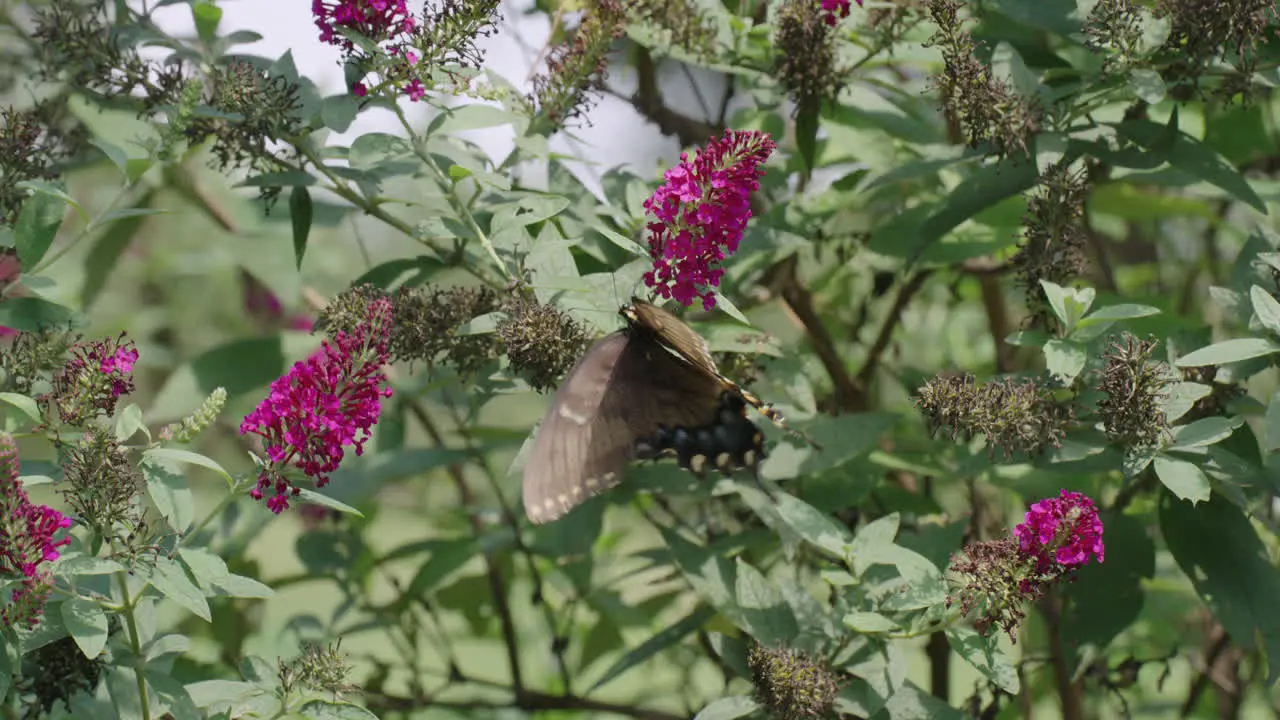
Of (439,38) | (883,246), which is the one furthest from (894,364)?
(439,38)

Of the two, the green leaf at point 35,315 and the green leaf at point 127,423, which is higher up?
the green leaf at point 35,315

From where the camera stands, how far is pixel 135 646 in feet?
3.82

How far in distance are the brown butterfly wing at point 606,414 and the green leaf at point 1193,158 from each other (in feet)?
1.90

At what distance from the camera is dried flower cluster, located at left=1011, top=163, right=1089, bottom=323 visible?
1260mm

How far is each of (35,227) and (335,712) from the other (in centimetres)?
61

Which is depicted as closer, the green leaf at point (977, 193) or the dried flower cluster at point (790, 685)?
the dried flower cluster at point (790, 685)

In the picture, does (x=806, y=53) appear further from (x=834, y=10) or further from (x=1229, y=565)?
(x=1229, y=565)

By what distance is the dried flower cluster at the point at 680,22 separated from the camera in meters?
1.43

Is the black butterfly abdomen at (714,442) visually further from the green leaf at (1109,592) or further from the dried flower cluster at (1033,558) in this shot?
the green leaf at (1109,592)

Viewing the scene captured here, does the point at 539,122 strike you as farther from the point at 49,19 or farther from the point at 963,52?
the point at 49,19

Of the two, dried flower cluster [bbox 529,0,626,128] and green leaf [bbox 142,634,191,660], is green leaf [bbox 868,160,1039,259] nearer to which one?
dried flower cluster [bbox 529,0,626,128]

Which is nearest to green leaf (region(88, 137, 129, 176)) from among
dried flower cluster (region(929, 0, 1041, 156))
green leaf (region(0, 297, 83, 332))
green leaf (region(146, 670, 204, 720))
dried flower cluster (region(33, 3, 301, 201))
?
dried flower cluster (region(33, 3, 301, 201))

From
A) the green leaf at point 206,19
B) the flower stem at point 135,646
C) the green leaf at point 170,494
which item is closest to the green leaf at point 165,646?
the flower stem at point 135,646

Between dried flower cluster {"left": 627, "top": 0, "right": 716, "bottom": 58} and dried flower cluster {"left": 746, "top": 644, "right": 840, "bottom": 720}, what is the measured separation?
73 cm
